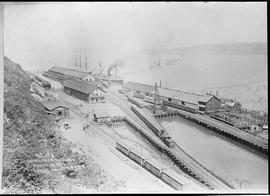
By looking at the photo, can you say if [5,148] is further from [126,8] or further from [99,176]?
[126,8]

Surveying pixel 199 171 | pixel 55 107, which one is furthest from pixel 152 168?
pixel 55 107

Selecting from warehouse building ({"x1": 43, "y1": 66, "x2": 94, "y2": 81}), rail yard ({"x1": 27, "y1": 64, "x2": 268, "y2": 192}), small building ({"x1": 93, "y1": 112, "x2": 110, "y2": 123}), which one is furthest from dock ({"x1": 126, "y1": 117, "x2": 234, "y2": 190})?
warehouse building ({"x1": 43, "y1": 66, "x2": 94, "y2": 81})

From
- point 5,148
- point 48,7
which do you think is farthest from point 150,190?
point 48,7

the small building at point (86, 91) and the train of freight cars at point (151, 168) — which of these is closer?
the train of freight cars at point (151, 168)

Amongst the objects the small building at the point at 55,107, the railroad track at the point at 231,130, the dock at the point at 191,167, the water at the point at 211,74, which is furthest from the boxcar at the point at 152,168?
the small building at the point at 55,107

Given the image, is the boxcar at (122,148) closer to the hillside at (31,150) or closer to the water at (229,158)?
the hillside at (31,150)

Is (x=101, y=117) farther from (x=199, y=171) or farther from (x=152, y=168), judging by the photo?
(x=199, y=171)

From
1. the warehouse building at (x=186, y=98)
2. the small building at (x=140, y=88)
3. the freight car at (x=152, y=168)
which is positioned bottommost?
the freight car at (x=152, y=168)
